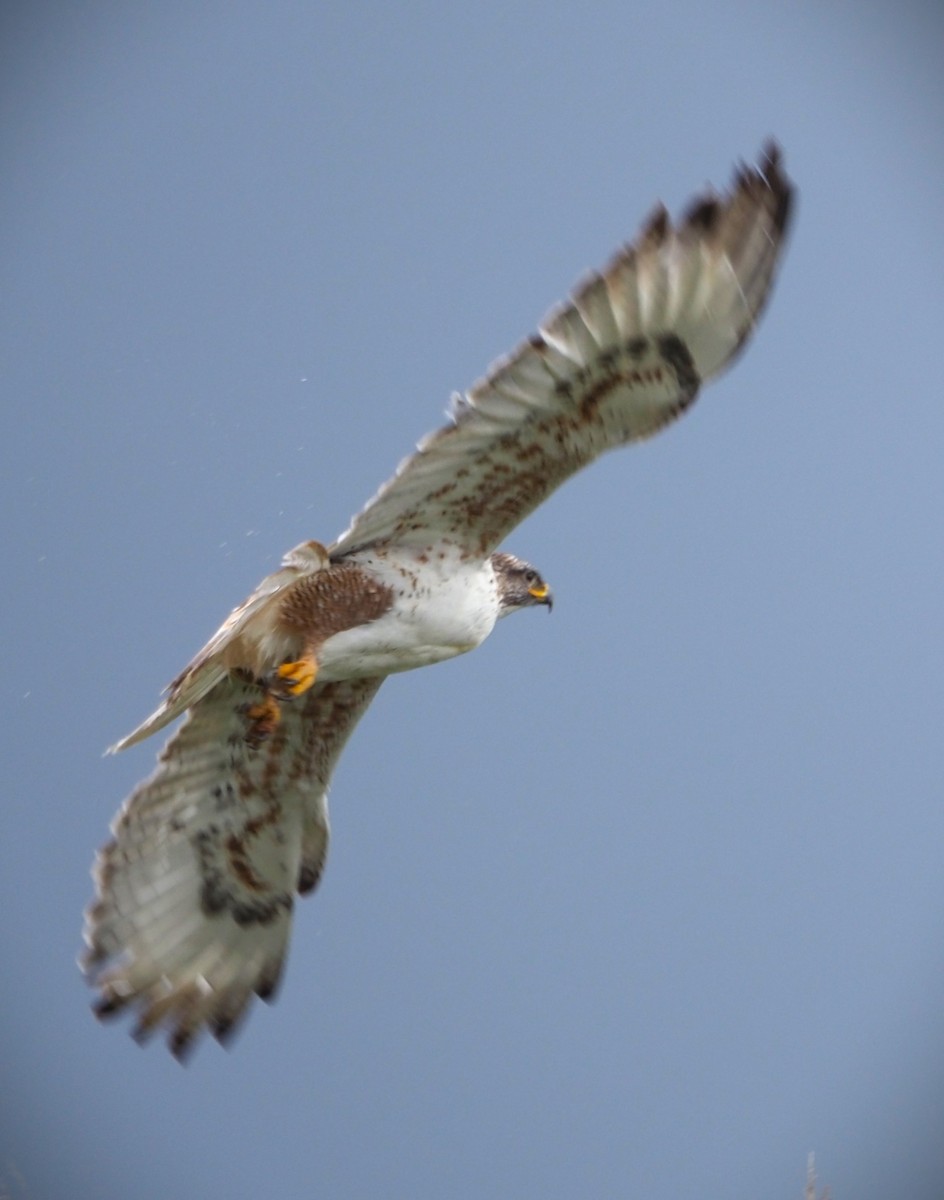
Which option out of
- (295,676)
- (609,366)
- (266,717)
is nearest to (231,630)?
(295,676)

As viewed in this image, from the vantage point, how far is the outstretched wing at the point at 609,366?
4.16 metres

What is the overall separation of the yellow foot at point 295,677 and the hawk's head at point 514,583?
75cm

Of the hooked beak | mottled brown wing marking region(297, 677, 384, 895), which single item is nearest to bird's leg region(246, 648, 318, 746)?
mottled brown wing marking region(297, 677, 384, 895)

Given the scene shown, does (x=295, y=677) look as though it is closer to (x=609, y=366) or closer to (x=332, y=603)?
(x=332, y=603)

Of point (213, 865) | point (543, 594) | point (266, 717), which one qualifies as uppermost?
point (543, 594)

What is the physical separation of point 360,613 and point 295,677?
0.88ft

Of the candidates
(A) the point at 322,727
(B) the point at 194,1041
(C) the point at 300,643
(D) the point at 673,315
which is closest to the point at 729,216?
(D) the point at 673,315

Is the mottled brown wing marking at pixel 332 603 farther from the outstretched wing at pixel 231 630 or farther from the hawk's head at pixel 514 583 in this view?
the hawk's head at pixel 514 583

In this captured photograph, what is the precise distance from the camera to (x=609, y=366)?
171 inches

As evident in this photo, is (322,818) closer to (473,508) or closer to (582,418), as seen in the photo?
(473,508)

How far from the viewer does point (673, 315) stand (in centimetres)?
426

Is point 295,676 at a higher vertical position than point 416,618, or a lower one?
lower

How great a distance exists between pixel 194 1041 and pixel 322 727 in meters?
1.15

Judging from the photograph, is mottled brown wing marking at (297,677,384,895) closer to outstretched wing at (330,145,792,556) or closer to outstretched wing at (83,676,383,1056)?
outstretched wing at (83,676,383,1056)
